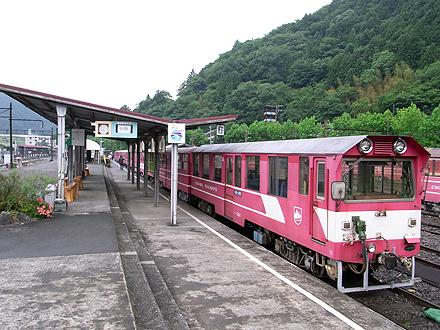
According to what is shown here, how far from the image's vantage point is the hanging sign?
11.0m

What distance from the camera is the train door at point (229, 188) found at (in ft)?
36.9

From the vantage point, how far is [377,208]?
632 centimetres

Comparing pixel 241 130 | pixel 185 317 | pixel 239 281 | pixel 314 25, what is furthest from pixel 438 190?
pixel 314 25

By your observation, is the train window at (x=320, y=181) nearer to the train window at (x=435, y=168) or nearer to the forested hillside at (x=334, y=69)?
the train window at (x=435, y=168)

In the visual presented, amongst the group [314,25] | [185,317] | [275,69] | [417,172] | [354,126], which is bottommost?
[185,317]

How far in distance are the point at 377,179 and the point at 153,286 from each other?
4186 mm

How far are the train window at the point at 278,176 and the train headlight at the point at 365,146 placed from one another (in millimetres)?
1981

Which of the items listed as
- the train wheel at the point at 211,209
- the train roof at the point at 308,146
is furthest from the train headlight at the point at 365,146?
the train wheel at the point at 211,209

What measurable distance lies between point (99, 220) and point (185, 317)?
6.30 m

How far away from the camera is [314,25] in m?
116

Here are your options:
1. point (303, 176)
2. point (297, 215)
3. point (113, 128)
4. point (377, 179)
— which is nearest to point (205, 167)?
point (113, 128)

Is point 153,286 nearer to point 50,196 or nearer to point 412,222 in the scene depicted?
point 412,222

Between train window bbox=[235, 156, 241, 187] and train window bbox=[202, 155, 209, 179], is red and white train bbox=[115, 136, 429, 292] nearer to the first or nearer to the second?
train window bbox=[235, 156, 241, 187]

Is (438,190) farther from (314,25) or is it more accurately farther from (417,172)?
(314,25)
